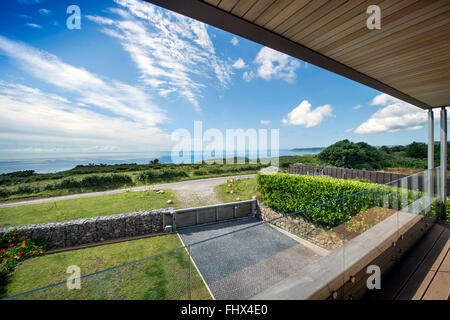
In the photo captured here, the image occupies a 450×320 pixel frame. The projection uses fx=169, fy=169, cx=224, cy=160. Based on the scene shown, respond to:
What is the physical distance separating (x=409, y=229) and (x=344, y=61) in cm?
243

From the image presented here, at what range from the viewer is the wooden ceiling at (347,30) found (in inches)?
50.0

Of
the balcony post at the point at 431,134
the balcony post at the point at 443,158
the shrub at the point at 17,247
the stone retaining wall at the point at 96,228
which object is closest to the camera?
the balcony post at the point at 443,158

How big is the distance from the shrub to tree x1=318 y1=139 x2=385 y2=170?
79.0ft

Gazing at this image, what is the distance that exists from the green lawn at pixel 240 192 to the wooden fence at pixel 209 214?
778 mm

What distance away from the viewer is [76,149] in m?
22.2

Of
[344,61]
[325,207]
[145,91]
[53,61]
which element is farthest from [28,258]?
[145,91]

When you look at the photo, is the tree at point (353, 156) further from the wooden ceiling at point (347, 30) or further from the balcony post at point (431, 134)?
the wooden ceiling at point (347, 30)

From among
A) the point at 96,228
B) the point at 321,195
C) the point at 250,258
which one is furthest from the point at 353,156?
the point at 96,228

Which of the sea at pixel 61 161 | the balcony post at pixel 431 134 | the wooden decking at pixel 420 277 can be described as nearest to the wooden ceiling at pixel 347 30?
the wooden decking at pixel 420 277

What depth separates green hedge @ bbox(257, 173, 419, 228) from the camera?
204cm

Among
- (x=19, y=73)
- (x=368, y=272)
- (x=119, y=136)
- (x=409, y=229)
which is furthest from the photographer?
(x=119, y=136)

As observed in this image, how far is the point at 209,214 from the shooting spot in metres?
8.78

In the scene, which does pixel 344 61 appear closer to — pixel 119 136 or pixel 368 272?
pixel 368 272

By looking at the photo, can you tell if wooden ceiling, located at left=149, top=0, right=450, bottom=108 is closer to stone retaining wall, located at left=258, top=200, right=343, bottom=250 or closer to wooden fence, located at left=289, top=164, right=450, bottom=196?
stone retaining wall, located at left=258, top=200, right=343, bottom=250
